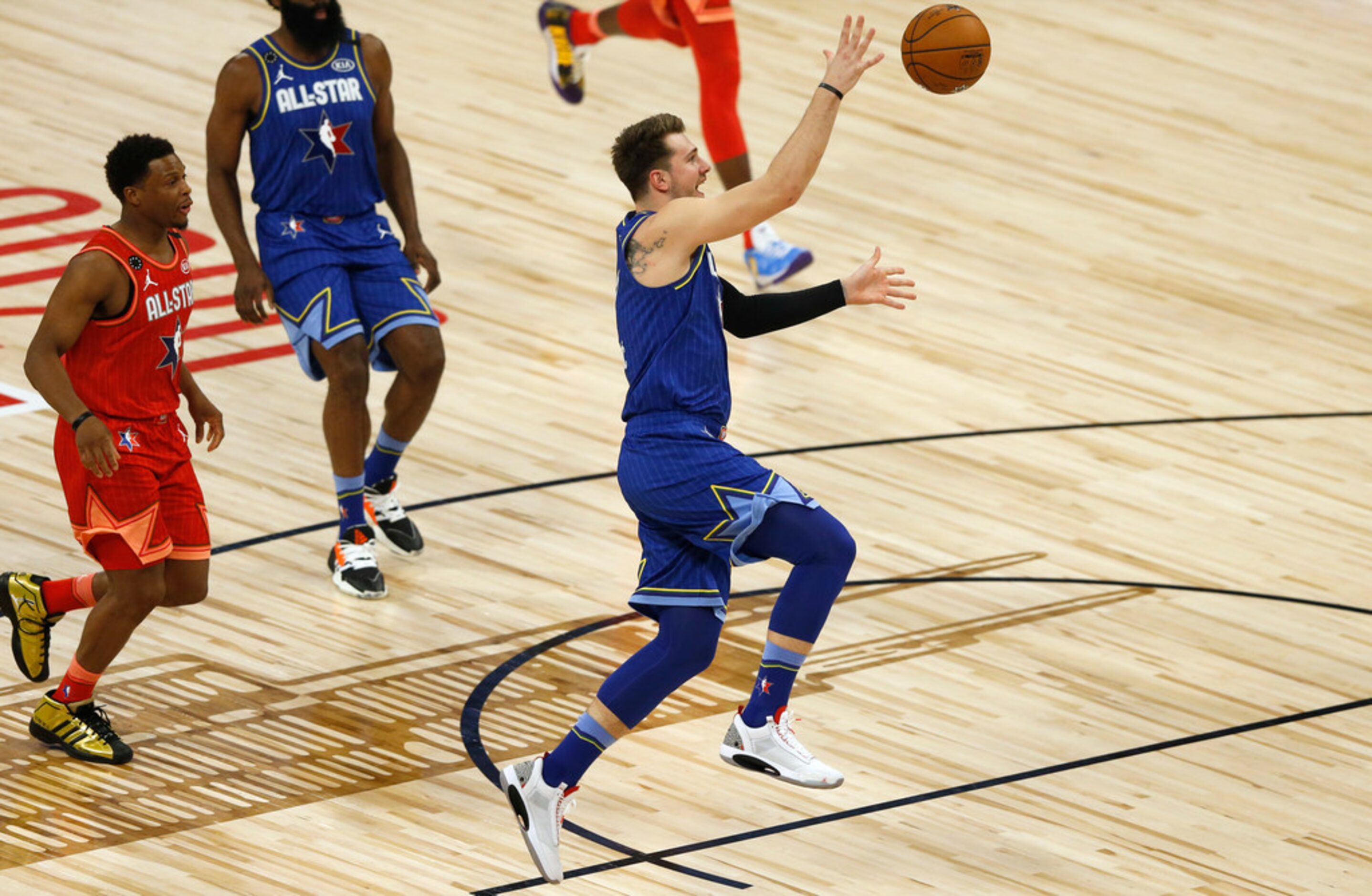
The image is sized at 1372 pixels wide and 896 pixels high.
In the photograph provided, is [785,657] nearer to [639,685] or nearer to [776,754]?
[776,754]

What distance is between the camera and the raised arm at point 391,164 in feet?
24.1

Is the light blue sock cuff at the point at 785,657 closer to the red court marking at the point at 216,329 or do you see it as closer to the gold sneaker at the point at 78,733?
the gold sneaker at the point at 78,733

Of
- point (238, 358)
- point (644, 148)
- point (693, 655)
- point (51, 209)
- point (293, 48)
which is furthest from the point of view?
point (51, 209)

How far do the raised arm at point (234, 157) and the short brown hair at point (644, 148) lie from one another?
202 cm

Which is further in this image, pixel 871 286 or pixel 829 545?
pixel 871 286

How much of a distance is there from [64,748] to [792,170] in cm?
258

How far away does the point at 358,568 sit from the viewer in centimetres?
718

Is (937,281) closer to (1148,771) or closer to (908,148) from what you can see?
(908,148)

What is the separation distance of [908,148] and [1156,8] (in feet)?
11.9

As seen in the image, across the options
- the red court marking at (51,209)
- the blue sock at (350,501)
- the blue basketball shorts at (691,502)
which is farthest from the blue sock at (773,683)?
the red court marking at (51,209)

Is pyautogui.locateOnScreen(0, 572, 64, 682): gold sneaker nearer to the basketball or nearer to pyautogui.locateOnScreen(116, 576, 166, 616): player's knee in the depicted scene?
pyautogui.locateOnScreen(116, 576, 166, 616): player's knee

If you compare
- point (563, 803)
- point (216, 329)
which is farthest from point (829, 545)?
point (216, 329)

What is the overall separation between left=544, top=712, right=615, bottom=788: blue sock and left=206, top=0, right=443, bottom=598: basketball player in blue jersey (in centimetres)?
201

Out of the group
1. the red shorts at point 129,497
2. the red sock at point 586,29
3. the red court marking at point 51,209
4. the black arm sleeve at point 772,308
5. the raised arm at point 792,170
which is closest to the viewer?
the raised arm at point 792,170
